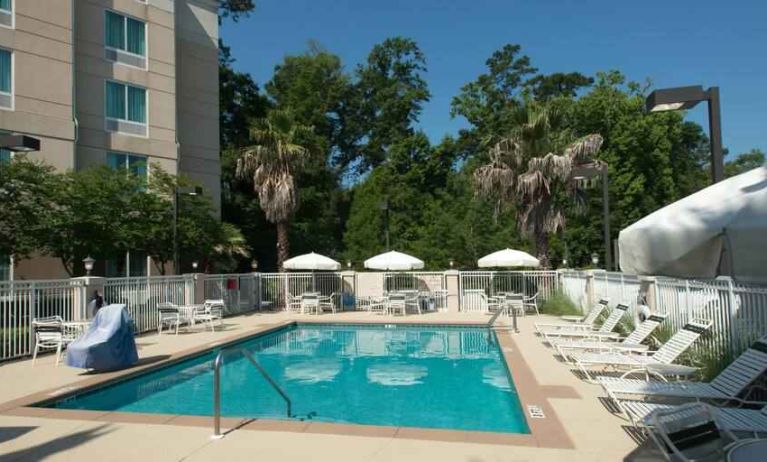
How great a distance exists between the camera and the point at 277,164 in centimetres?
2362

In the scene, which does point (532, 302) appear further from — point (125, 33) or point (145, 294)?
point (125, 33)

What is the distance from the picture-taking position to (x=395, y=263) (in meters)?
20.0

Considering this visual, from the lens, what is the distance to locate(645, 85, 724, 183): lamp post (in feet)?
22.8

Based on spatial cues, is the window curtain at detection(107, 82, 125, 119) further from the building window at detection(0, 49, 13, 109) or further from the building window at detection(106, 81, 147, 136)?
the building window at detection(0, 49, 13, 109)

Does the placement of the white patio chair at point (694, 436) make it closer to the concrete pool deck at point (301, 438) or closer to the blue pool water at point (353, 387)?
the concrete pool deck at point (301, 438)

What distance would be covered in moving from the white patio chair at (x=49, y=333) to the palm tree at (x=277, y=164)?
13.0 metres

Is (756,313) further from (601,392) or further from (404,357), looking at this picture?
(404,357)

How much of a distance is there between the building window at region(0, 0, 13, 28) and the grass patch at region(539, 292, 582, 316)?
70.6 ft

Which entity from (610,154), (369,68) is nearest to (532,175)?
(610,154)

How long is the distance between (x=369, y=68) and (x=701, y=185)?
28287 millimetres

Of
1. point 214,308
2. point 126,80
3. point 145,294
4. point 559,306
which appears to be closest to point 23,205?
point 145,294

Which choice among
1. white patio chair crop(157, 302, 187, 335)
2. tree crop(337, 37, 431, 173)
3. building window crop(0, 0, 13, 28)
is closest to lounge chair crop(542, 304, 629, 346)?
white patio chair crop(157, 302, 187, 335)

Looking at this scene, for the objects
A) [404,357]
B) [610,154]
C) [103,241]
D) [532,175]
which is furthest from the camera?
[610,154]

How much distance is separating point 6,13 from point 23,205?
25.7 ft
